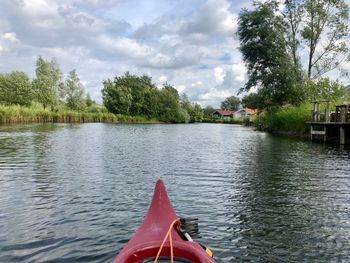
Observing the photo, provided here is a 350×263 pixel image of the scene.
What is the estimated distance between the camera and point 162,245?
4.36 m

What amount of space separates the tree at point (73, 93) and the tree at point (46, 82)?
9.76ft

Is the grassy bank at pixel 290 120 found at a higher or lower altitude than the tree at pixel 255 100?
lower

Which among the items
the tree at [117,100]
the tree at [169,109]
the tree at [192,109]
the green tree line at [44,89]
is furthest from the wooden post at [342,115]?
the tree at [192,109]

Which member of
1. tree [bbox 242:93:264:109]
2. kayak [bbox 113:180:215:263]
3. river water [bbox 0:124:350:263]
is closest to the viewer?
kayak [bbox 113:180:215:263]

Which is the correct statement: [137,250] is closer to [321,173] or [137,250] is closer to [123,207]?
[123,207]

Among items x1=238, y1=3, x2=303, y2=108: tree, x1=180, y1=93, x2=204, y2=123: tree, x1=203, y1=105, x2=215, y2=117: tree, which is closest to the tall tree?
x1=238, y1=3, x2=303, y2=108: tree

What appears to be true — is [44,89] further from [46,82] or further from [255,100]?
[255,100]

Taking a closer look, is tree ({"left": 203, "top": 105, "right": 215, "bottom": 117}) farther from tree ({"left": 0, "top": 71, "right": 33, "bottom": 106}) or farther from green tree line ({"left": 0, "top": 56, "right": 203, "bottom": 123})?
tree ({"left": 0, "top": 71, "right": 33, "bottom": 106})

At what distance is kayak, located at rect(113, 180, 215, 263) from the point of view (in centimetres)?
424

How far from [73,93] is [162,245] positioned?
7971cm

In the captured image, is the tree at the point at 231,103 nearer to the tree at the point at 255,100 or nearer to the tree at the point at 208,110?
the tree at the point at 208,110

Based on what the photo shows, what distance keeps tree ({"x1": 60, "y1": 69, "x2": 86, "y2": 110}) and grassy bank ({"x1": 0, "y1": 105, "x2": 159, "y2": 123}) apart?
3.83 metres

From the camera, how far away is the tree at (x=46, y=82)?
6694cm

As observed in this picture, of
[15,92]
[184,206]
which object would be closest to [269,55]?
[184,206]
